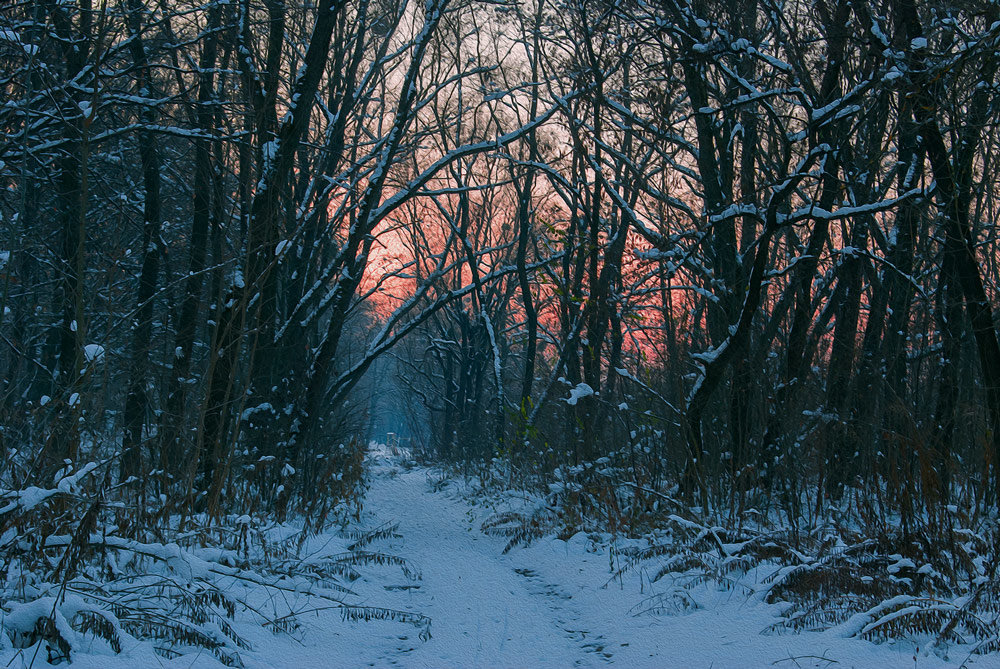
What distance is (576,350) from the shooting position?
11570 millimetres

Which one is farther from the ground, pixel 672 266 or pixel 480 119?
pixel 480 119

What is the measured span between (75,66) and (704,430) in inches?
324

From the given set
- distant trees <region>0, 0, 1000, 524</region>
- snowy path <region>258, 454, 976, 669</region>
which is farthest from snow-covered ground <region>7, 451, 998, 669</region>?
distant trees <region>0, 0, 1000, 524</region>

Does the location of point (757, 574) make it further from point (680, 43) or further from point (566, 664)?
point (680, 43)

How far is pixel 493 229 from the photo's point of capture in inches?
951

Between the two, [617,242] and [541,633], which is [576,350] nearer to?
[617,242]

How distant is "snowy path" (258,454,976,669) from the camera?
349 centimetres

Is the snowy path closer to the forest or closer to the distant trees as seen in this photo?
the forest

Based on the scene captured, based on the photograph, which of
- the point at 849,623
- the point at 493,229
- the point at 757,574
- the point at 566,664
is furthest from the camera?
the point at 493,229

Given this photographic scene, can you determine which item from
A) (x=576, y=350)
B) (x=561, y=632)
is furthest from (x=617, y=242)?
(x=561, y=632)

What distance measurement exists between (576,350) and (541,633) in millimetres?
7421

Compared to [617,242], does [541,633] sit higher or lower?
lower

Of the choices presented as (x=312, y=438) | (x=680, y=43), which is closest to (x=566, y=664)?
(x=680, y=43)

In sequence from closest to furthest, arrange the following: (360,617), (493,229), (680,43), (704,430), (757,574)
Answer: (360,617) → (757,574) → (680,43) → (704,430) → (493,229)
